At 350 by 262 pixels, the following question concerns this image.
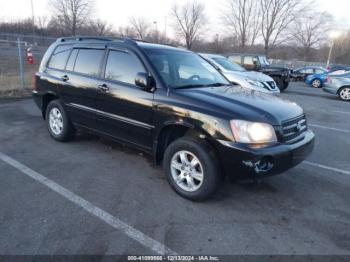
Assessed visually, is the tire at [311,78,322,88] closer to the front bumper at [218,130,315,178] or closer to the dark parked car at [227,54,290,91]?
the dark parked car at [227,54,290,91]

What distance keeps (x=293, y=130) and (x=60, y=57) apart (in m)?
4.15

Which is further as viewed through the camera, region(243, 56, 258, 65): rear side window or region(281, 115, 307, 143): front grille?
region(243, 56, 258, 65): rear side window

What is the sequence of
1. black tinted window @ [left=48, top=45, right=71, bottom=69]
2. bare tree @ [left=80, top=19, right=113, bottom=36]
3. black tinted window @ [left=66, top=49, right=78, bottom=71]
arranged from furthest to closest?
bare tree @ [left=80, top=19, right=113, bottom=36] → black tinted window @ [left=48, top=45, right=71, bottom=69] → black tinted window @ [left=66, top=49, right=78, bottom=71]

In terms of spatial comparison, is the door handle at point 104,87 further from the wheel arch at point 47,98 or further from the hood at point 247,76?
the hood at point 247,76

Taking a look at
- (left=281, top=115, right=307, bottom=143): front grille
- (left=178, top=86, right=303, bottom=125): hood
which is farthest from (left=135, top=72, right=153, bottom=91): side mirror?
(left=281, top=115, right=307, bottom=143): front grille

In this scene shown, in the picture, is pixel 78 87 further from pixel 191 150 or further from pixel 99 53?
pixel 191 150

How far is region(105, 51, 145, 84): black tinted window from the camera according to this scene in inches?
163

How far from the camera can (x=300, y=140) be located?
372 centimetres

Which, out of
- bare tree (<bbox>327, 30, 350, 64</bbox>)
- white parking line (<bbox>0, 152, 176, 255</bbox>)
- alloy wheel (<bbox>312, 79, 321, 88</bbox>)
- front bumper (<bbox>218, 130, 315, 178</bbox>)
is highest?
bare tree (<bbox>327, 30, 350, 64</bbox>)

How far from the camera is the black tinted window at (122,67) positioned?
415cm

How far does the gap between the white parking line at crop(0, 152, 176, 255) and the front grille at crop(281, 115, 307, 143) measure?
1836 millimetres

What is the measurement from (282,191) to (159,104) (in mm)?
1991

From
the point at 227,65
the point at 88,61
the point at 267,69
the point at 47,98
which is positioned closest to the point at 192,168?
the point at 88,61

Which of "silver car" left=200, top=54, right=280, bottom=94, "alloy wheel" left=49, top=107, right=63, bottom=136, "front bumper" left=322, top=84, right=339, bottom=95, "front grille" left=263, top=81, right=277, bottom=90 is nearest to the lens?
"alloy wheel" left=49, top=107, right=63, bottom=136
